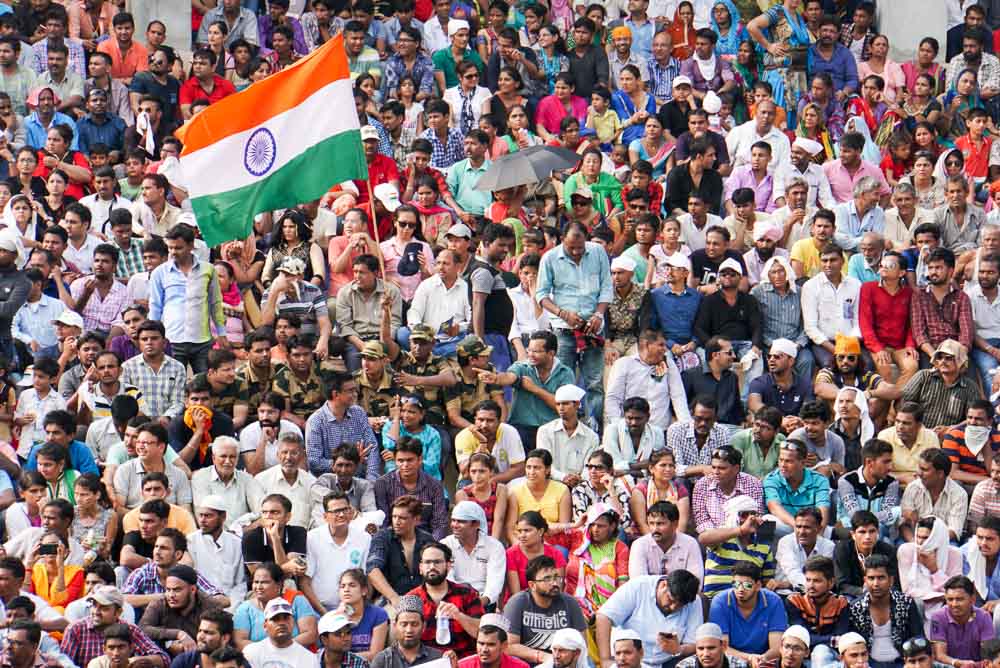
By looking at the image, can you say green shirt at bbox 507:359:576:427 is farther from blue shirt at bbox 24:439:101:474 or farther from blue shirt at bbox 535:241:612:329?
blue shirt at bbox 24:439:101:474

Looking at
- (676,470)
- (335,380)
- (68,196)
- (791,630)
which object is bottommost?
(791,630)

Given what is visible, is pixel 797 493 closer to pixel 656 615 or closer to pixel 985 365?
pixel 656 615

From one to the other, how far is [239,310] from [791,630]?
18.9 feet

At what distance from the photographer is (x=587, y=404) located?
60.3 ft

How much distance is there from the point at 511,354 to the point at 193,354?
260 centimetres

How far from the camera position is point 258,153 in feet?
57.3

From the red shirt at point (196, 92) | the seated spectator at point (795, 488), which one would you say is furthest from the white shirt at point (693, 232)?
the red shirt at point (196, 92)

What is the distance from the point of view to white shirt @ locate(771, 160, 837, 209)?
69.1 ft

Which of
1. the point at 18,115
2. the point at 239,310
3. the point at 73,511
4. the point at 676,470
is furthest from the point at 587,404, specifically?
the point at 18,115

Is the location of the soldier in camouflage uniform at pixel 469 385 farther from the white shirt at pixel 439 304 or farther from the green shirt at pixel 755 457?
the green shirt at pixel 755 457

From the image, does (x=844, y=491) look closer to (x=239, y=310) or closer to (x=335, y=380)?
(x=335, y=380)

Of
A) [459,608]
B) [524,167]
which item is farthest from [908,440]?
[524,167]

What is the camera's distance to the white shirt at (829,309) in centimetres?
1900

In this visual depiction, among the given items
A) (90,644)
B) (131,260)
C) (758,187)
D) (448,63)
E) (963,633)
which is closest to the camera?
(90,644)
